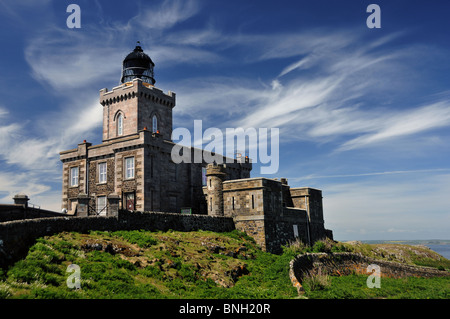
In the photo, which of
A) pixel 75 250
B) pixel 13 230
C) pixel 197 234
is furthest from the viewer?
pixel 197 234

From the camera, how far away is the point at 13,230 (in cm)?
1412

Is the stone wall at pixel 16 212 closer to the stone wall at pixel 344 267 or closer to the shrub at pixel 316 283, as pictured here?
the stone wall at pixel 344 267

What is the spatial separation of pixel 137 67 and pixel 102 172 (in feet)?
40.4

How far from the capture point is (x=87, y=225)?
Answer: 62.2 feet

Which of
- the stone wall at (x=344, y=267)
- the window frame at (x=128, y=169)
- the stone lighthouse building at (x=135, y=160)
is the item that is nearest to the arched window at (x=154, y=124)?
the stone lighthouse building at (x=135, y=160)

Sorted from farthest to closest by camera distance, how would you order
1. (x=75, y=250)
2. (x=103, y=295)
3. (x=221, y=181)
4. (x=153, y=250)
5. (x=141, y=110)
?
(x=141, y=110) < (x=221, y=181) < (x=153, y=250) < (x=75, y=250) < (x=103, y=295)

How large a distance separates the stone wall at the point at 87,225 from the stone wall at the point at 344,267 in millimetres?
6416

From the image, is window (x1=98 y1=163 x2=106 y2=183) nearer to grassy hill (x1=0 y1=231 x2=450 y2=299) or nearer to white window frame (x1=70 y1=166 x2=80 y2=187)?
white window frame (x1=70 y1=166 x2=80 y2=187)

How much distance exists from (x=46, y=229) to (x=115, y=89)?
75.4 feet

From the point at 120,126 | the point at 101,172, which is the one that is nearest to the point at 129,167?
the point at 101,172

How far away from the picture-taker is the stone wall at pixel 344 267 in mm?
23750
